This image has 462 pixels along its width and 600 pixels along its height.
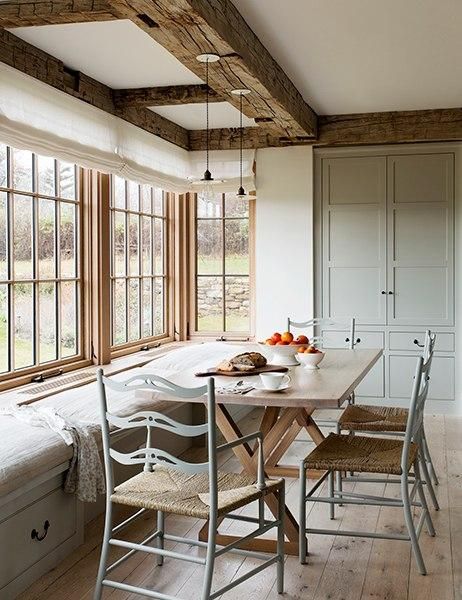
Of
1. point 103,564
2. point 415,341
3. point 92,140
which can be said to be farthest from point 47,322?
point 415,341

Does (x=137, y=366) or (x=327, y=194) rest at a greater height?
(x=327, y=194)

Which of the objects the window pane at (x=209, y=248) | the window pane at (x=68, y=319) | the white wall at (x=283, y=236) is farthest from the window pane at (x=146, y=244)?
the window pane at (x=68, y=319)

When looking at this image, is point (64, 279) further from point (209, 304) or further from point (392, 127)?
point (392, 127)

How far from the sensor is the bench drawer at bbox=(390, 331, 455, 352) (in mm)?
6535

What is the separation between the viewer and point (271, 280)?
6.78 metres

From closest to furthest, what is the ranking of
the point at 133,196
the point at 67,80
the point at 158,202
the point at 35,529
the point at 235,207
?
the point at 35,529 → the point at 67,80 → the point at 133,196 → the point at 158,202 → the point at 235,207

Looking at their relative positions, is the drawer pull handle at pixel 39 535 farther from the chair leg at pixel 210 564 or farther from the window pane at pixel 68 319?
the window pane at pixel 68 319

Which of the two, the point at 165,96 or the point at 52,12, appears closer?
the point at 52,12

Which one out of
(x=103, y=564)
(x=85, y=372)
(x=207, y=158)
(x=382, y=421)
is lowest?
(x=103, y=564)

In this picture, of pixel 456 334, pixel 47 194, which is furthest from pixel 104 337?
pixel 456 334

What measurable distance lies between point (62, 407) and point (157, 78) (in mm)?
2308

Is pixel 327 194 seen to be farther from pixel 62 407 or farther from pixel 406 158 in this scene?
pixel 62 407

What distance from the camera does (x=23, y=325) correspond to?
458 cm

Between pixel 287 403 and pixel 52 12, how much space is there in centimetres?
202
